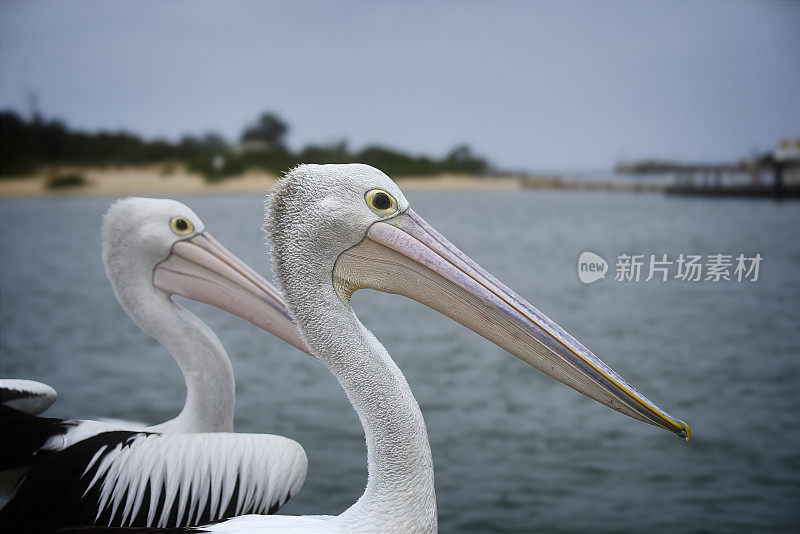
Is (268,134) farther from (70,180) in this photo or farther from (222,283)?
(222,283)

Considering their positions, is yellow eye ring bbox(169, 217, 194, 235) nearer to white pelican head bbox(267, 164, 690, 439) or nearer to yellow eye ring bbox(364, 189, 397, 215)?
white pelican head bbox(267, 164, 690, 439)

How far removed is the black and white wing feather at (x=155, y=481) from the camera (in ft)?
5.98

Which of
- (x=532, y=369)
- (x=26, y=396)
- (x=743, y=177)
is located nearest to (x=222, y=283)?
(x=26, y=396)

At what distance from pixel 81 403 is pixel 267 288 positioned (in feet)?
18.2

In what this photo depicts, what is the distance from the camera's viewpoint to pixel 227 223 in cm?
819

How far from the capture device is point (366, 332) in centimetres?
159

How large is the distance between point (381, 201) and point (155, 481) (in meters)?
1.05

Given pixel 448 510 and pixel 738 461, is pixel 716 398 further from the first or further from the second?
pixel 448 510

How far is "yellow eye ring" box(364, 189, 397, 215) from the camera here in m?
1.58

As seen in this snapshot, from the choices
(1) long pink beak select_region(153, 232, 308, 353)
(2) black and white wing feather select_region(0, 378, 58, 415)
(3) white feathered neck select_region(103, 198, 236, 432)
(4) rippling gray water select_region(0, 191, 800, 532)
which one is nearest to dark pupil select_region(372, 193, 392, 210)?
(1) long pink beak select_region(153, 232, 308, 353)

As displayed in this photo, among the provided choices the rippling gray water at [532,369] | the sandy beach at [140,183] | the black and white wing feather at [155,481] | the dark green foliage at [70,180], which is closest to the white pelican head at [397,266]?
the black and white wing feather at [155,481]

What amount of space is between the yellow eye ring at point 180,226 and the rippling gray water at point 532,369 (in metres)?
2.97

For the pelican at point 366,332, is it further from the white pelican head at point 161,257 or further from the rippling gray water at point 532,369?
the rippling gray water at point 532,369

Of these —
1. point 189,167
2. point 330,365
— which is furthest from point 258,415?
point 330,365
